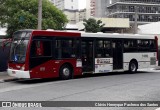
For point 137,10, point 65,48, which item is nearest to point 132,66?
point 65,48

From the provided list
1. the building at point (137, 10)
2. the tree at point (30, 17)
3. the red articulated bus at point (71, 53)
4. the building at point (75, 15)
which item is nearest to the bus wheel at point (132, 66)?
the red articulated bus at point (71, 53)

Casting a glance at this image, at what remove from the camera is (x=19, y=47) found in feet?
59.5

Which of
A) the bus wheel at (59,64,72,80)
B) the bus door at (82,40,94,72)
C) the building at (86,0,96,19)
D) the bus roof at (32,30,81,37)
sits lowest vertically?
the bus wheel at (59,64,72,80)

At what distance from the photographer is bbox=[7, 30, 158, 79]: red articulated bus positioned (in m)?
17.8

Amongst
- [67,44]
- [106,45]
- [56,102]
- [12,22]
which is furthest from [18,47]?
[12,22]

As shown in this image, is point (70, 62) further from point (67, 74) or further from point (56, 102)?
point (56, 102)

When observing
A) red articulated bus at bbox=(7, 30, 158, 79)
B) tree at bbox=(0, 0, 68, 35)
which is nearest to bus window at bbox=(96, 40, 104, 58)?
red articulated bus at bbox=(7, 30, 158, 79)

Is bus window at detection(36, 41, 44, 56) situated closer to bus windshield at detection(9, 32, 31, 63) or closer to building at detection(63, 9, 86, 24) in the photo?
bus windshield at detection(9, 32, 31, 63)

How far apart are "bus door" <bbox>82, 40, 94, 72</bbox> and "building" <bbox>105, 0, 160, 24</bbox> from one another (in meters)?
94.2

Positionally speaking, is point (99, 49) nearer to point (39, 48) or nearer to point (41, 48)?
point (41, 48)

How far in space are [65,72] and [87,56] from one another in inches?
80.0

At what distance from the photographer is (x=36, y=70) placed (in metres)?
17.9

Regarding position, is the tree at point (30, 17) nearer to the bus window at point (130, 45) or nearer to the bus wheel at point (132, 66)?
the bus window at point (130, 45)

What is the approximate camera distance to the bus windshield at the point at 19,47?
58.4 feet
